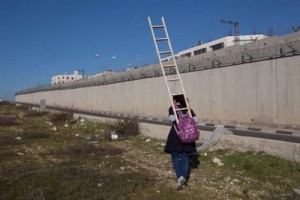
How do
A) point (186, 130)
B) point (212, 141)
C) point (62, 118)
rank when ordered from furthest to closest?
point (62, 118)
point (212, 141)
point (186, 130)

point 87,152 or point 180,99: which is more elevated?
point 180,99

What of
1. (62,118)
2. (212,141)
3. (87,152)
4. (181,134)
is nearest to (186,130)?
(181,134)

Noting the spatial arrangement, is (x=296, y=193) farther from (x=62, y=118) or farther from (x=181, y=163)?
Result: (x=62, y=118)

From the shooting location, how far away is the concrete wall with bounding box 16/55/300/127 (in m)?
22.9

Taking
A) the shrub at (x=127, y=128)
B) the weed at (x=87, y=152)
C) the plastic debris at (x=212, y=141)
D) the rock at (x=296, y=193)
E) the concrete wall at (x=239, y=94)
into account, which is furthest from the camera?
the concrete wall at (x=239, y=94)

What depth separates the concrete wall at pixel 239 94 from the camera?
22859 millimetres

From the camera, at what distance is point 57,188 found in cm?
796

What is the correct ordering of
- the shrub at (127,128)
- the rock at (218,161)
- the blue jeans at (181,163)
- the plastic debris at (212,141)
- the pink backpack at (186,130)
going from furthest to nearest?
the shrub at (127,128) → the plastic debris at (212,141) → the rock at (218,161) → the blue jeans at (181,163) → the pink backpack at (186,130)

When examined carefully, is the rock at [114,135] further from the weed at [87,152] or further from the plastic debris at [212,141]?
the plastic debris at [212,141]

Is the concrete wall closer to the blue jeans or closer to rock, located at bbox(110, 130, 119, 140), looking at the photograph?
rock, located at bbox(110, 130, 119, 140)

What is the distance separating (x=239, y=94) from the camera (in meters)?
27.3

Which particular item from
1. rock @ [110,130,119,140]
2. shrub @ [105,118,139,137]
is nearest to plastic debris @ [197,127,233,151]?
rock @ [110,130,119,140]

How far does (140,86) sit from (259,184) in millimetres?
35736

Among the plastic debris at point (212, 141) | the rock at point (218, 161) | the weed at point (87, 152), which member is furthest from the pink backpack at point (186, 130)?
the weed at point (87, 152)
